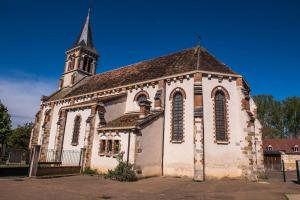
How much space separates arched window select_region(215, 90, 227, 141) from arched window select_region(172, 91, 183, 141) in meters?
2.96

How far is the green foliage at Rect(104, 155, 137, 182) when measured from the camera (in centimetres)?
1675

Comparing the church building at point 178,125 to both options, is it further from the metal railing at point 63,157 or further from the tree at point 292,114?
the tree at point 292,114

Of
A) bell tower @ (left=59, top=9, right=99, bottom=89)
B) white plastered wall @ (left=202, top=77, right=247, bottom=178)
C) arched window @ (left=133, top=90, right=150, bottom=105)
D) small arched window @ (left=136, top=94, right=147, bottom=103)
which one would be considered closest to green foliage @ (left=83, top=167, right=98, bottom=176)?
arched window @ (left=133, top=90, right=150, bottom=105)

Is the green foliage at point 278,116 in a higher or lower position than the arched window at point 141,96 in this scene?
higher

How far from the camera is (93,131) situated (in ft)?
70.8

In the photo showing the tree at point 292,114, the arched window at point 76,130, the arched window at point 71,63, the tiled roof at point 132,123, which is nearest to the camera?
the tiled roof at point 132,123

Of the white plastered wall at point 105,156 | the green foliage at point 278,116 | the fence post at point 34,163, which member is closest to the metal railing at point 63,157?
the white plastered wall at point 105,156

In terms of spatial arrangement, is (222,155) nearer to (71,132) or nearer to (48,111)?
(71,132)

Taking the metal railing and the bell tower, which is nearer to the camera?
the metal railing

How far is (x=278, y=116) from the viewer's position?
179ft

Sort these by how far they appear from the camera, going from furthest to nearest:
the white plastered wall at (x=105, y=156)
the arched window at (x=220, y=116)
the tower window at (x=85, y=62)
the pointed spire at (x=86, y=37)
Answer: the pointed spire at (x=86, y=37), the tower window at (x=85, y=62), the arched window at (x=220, y=116), the white plastered wall at (x=105, y=156)

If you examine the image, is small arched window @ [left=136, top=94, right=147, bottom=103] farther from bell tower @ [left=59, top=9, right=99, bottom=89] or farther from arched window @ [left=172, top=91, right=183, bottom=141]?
bell tower @ [left=59, top=9, right=99, bottom=89]

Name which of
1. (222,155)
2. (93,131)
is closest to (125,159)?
(93,131)

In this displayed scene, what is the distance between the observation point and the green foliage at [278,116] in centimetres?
5425
